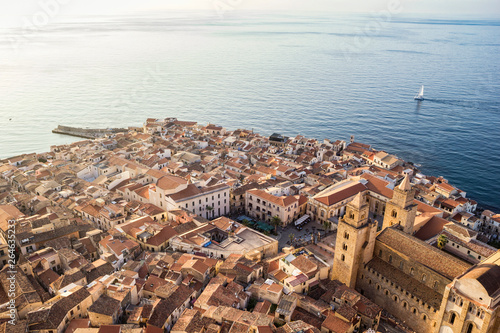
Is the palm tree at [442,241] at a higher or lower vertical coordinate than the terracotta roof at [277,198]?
higher

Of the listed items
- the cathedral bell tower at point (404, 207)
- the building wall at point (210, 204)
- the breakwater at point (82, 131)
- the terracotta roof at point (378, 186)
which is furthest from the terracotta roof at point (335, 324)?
the breakwater at point (82, 131)

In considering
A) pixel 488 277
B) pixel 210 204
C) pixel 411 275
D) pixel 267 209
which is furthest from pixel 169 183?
pixel 488 277

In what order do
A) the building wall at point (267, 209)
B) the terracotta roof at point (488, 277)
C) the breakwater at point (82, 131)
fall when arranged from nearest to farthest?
the terracotta roof at point (488, 277), the building wall at point (267, 209), the breakwater at point (82, 131)

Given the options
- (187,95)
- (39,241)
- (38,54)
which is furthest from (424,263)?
(38,54)

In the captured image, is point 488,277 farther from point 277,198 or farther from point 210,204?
point 210,204

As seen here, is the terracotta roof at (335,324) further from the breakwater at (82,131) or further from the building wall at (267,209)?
the breakwater at (82,131)
